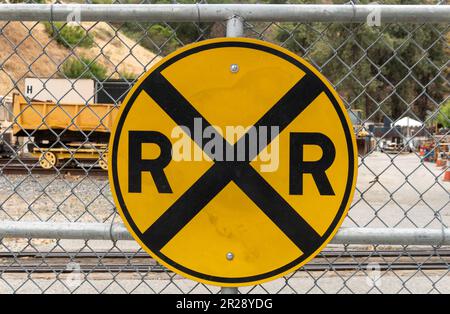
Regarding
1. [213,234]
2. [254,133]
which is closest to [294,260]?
[213,234]

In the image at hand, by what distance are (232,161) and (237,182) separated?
0.08 m

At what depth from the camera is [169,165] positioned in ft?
5.57

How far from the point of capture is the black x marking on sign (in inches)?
66.4

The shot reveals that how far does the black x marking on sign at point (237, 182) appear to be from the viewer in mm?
1687

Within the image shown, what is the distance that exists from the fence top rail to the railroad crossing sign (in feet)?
0.52

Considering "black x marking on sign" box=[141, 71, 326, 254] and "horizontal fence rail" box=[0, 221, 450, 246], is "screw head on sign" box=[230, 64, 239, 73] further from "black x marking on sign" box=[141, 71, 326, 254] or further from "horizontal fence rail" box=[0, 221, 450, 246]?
"horizontal fence rail" box=[0, 221, 450, 246]

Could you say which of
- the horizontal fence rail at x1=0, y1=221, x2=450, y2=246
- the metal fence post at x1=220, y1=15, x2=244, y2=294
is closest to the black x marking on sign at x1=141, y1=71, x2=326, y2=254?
the horizontal fence rail at x1=0, y1=221, x2=450, y2=246

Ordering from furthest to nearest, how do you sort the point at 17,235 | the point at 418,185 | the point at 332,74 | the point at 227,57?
1. the point at 332,74
2. the point at 418,185
3. the point at 17,235
4. the point at 227,57

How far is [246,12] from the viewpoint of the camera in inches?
68.7

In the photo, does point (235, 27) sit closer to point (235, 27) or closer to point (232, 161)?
point (235, 27)

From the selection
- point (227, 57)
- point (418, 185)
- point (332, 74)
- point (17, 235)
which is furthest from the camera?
point (332, 74)

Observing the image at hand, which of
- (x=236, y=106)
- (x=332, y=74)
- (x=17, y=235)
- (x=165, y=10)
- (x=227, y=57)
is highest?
(x=332, y=74)

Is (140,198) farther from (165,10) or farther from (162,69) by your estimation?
(165,10)
